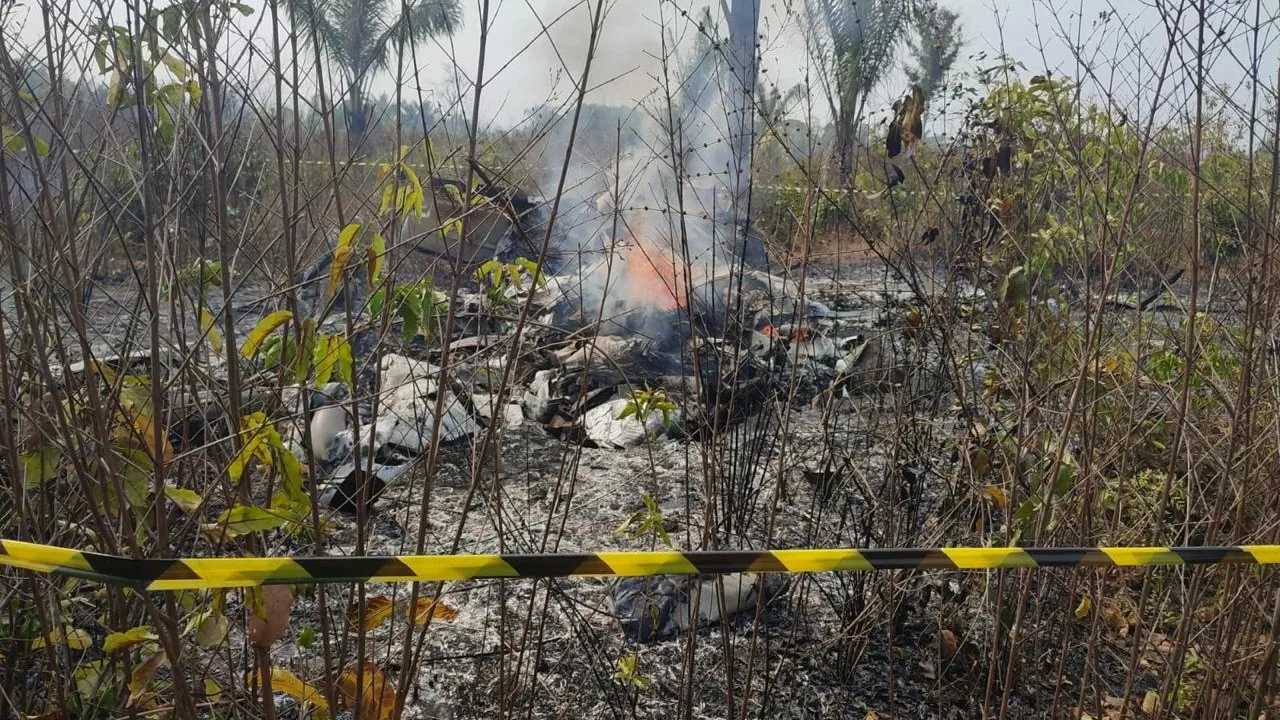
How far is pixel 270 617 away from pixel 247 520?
18 centimetres

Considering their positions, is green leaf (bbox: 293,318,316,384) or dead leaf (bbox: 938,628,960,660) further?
dead leaf (bbox: 938,628,960,660)

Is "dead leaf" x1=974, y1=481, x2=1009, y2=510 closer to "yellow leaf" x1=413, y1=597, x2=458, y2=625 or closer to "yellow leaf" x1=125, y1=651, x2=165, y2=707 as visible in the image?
Result: "yellow leaf" x1=413, y1=597, x2=458, y2=625

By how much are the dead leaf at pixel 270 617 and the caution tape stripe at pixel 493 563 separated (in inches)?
3.1

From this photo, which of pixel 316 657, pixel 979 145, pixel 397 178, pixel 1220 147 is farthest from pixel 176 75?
pixel 979 145

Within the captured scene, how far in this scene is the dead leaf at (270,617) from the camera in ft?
5.50

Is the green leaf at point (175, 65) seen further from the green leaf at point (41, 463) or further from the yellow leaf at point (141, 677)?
the yellow leaf at point (141, 677)

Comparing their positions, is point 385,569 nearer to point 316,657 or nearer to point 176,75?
point 176,75

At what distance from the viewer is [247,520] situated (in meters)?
1.63

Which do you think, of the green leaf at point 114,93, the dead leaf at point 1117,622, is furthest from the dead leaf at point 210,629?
the dead leaf at point 1117,622

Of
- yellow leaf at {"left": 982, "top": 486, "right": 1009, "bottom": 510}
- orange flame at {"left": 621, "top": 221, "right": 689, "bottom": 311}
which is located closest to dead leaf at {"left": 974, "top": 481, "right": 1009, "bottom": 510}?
yellow leaf at {"left": 982, "top": 486, "right": 1009, "bottom": 510}

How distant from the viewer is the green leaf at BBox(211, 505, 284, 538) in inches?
63.9

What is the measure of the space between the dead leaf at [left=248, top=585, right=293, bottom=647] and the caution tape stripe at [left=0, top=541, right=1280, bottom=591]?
0.26ft

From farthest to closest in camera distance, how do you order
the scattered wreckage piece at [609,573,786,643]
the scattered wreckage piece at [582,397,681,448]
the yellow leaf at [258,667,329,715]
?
the scattered wreckage piece at [582,397,681,448] → the scattered wreckage piece at [609,573,786,643] → the yellow leaf at [258,667,329,715]

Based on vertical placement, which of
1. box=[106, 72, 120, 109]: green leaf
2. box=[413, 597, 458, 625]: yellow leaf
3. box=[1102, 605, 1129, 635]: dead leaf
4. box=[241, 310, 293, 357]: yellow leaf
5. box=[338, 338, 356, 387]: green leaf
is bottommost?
box=[1102, 605, 1129, 635]: dead leaf
